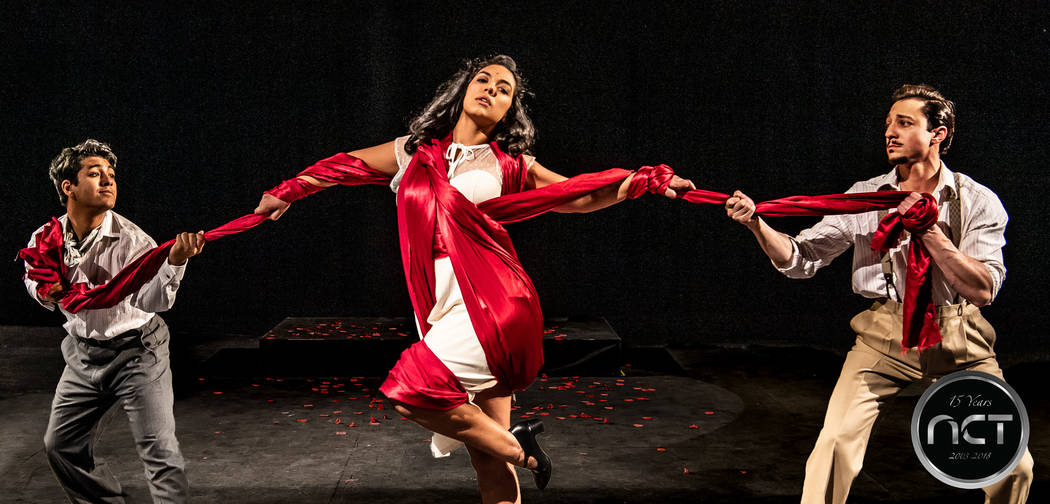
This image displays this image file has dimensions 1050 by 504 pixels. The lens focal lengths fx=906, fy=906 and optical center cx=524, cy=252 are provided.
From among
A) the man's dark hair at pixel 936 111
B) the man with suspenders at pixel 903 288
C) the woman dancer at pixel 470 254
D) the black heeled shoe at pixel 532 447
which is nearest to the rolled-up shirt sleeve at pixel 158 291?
the woman dancer at pixel 470 254

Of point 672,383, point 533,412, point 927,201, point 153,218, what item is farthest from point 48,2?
point 927,201

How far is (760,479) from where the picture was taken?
156 inches

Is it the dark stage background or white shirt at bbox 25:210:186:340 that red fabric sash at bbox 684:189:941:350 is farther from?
the dark stage background

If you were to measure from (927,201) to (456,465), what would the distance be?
2.40m

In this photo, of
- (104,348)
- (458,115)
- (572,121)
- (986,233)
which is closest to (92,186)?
(104,348)

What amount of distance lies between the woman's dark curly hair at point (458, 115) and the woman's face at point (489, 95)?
38mm

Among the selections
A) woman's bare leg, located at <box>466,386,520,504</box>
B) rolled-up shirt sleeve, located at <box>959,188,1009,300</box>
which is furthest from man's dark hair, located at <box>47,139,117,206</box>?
rolled-up shirt sleeve, located at <box>959,188,1009,300</box>

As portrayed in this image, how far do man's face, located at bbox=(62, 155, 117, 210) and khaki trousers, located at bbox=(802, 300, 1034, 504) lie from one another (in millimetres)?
2466

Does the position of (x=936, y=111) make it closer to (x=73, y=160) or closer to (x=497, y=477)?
(x=497, y=477)

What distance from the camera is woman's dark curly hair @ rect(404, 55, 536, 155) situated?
293cm

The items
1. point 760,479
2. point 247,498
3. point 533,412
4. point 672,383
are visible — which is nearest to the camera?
point 247,498

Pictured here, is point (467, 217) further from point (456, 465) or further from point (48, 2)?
point (48, 2)

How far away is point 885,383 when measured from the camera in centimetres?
286

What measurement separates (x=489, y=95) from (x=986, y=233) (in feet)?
5.31
